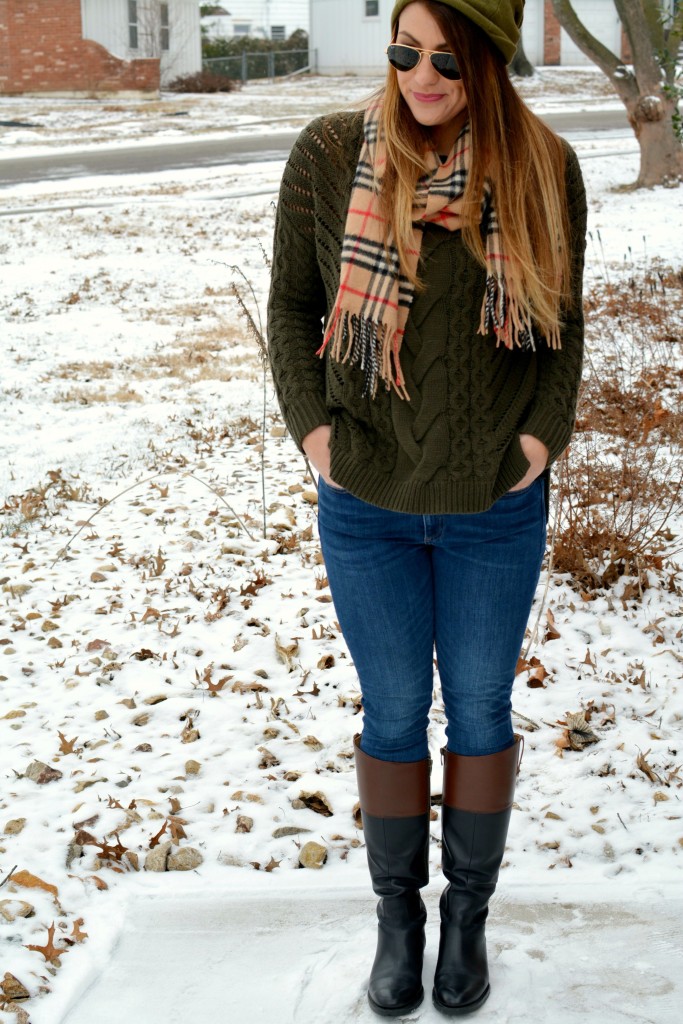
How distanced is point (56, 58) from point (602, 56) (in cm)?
2324

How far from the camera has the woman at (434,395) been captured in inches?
79.5

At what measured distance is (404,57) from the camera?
200cm

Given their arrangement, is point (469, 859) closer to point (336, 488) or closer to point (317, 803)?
point (336, 488)

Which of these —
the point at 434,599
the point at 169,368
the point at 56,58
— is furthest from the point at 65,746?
the point at 56,58

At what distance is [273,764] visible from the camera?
11.4 feet

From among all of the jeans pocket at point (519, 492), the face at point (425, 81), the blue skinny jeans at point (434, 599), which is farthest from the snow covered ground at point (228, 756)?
the face at point (425, 81)

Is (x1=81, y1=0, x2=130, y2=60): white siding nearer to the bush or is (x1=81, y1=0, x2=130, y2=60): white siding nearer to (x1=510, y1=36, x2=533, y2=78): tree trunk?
the bush

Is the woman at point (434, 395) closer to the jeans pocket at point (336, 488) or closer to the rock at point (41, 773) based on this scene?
the jeans pocket at point (336, 488)

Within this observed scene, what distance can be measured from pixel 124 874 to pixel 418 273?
6.05ft

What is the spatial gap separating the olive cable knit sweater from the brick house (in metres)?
32.9

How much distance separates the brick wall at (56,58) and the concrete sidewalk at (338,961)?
33.2 meters

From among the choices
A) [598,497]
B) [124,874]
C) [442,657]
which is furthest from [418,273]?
[598,497]

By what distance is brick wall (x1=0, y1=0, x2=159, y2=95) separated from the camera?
31.3 metres

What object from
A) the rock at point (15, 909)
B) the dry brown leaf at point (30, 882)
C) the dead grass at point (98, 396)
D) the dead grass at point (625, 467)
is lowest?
the dry brown leaf at point (30, 882)
